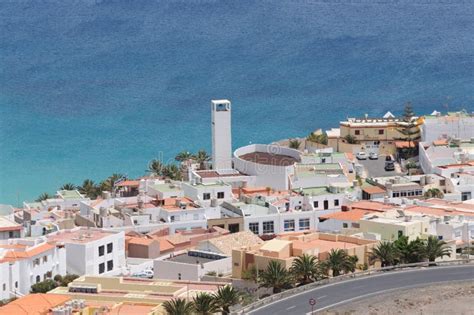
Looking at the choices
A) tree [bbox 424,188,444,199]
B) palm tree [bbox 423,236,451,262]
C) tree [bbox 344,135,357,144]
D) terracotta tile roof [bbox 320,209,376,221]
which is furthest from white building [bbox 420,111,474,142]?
palm tree [bbox 423,236,451,262]

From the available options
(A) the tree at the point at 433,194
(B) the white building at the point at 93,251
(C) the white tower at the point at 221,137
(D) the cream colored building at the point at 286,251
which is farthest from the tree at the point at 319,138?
(D) the cream colored building at the point at 286,251

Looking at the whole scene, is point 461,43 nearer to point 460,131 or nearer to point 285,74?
point 285,74

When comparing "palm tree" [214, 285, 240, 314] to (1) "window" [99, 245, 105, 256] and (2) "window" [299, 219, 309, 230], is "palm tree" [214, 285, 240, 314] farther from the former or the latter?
(2) "window" [299, 219, 309, 230]

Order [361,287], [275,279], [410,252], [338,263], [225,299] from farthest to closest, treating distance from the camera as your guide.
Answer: [410,252], [338,263], [275,279], [361,287], [225,299]

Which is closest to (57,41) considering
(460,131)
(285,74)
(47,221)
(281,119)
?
(285,74)

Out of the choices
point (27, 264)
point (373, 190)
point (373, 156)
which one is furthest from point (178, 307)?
point (373, 156)

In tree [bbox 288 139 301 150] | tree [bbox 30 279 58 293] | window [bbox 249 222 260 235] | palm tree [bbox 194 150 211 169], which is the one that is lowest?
tree [bbox 30 279 58 293]

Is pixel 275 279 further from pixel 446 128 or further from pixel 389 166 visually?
pixel 446 128
